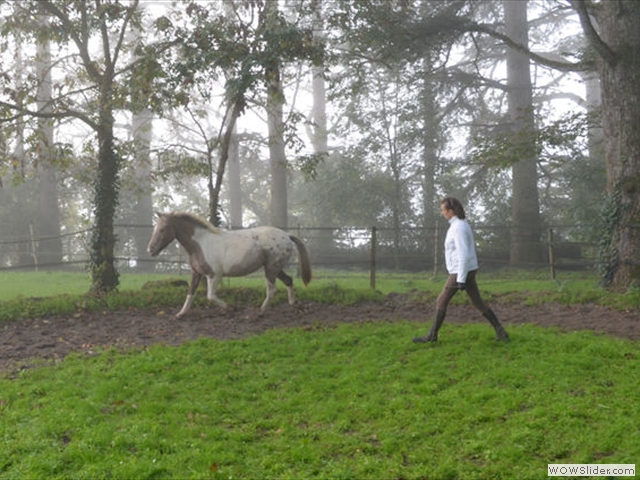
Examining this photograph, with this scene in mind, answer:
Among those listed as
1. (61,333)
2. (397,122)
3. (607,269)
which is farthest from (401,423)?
(397,122)

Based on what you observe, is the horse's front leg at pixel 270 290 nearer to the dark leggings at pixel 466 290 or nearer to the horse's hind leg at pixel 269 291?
the horse's hind leg at pixel 269 291

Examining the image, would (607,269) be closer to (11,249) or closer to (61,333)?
(61,333)

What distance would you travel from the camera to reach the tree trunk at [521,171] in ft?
64.3

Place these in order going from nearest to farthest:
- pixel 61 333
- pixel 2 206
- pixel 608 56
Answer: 1. pixel 61 333
2. pixel 608 56
3. pixel 2 206

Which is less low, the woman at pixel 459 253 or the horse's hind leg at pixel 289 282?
the woman at pixel 459 253

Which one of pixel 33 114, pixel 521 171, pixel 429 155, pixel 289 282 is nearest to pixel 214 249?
pixel 289 282

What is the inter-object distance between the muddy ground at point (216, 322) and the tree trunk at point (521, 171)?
26.3ft

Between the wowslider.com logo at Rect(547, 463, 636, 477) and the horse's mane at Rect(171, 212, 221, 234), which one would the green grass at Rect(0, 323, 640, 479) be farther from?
the horse's mane at Rect(171, 212, 221, 234)

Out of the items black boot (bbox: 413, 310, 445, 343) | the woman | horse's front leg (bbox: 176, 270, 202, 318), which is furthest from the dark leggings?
horse's front leg (bbox: 176, 270, 202, 318)

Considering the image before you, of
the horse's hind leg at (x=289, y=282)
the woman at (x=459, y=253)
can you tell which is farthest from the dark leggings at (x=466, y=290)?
the horse's hind leg at (x=289, y=282)

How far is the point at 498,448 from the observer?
496 cm

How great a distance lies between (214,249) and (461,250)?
4.57 metres

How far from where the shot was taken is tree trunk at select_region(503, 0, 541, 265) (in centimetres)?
1961

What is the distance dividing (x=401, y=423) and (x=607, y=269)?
7.98m
